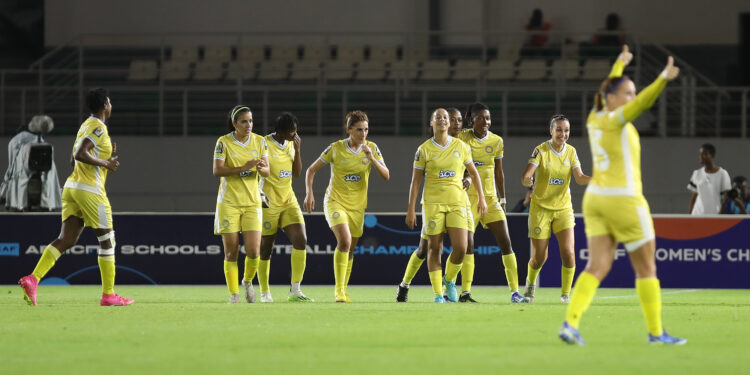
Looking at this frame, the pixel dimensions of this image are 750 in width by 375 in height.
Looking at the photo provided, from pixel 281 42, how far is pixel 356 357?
66.1 feet

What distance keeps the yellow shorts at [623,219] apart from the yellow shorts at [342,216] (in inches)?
195

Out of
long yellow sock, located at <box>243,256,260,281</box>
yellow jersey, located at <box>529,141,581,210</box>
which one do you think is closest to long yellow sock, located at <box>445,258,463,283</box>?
yellow jersey, located at <box>529,141,581,210</box>

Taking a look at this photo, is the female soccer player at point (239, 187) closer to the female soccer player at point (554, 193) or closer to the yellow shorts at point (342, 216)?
the yellow shorts at point (342, 216)

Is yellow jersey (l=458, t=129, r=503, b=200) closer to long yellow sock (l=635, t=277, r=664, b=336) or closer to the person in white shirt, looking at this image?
long yellow sock (l=635, t=277, r=664, b=336)

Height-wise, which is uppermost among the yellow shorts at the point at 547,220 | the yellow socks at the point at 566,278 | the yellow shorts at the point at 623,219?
the yellow shorts at the point at 623,219

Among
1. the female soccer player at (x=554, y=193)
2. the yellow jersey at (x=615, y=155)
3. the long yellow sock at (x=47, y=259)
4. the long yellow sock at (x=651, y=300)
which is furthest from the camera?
the female soccer player at (x=554, y=193)

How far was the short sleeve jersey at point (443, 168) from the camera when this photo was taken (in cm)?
1134

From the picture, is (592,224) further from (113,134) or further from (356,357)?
(113,134)

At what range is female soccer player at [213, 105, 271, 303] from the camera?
36.6 ft

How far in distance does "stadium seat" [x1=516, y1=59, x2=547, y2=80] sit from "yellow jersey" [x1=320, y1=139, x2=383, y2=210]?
1189 centimetres

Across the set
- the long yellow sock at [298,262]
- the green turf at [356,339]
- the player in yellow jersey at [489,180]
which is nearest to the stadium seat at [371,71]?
the player in yellow jersey at [489,180]

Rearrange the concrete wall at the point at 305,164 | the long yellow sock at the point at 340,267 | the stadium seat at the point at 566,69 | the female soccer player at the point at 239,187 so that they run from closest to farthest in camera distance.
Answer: the female soccer player at the point at 239,187 → the long yellow sock at the point at 340,267 → the concrete wall at the point at 305,164 → the stadium seat at the point at 566,69

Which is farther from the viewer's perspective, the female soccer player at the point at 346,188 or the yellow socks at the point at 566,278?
the yellow socks at the point at 566,278

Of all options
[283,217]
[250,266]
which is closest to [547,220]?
[283,217]
